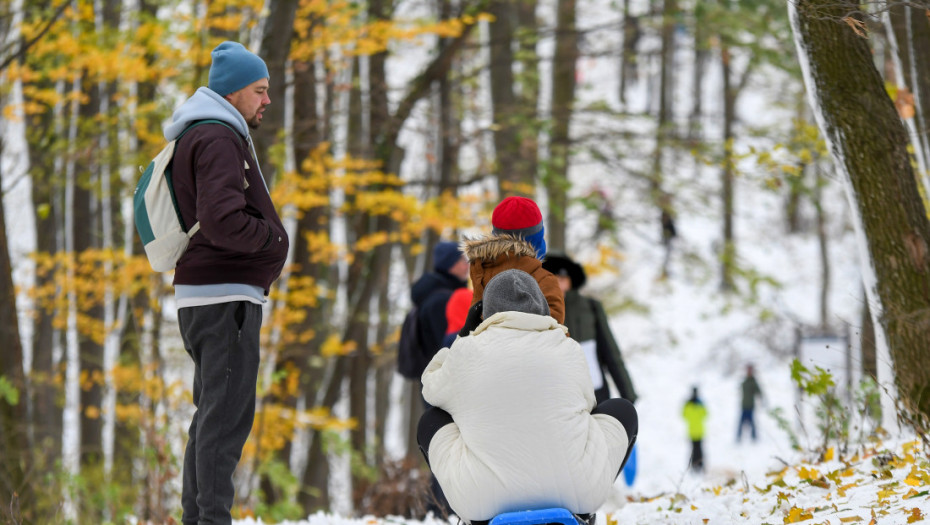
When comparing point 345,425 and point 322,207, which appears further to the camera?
point 322,207

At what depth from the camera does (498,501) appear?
3.31m

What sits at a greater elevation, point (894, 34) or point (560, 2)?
point (560, 2)

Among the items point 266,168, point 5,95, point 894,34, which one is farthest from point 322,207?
point 894,34

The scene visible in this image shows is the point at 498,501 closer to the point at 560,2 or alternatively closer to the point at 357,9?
the point at 357,9

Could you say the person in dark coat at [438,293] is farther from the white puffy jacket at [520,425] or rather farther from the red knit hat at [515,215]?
the white puffy jacket at [520,425]

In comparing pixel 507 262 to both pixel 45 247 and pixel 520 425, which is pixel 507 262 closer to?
pixel 520 425

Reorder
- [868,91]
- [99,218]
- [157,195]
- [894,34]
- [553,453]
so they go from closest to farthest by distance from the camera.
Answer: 1. [553,453]
2. [157,195]
3. [868,91]
4. [894,34]
5. [99,218]

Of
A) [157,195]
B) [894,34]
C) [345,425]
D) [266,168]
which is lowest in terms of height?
[345,425]

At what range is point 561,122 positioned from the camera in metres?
13.4

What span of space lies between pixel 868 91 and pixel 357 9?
6198 millimetres

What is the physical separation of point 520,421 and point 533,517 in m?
0.32

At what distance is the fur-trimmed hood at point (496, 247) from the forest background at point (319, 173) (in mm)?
2237

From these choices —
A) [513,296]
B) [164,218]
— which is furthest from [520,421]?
[164,218]

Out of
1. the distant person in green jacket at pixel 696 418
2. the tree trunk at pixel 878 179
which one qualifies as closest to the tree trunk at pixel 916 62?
the tree trunk at pixel 878 179
